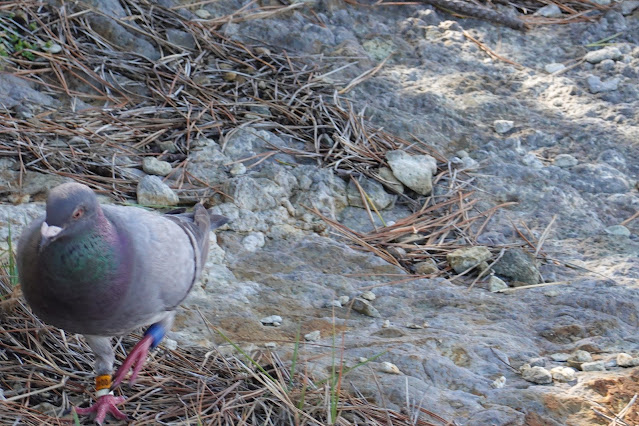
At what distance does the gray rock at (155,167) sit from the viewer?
12.9 ft

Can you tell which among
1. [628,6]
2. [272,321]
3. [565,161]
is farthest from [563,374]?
[628,6]

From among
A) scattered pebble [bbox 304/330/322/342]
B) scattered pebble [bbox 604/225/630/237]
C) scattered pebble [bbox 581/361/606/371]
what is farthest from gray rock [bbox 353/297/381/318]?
scattered pebble [bbox 604/225/630/237]

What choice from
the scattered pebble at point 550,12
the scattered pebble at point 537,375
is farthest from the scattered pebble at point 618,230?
the scattered pebble at point 550,12

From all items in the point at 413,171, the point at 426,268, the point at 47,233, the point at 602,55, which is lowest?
the point at 426,268

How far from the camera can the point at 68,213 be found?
7.19 ft

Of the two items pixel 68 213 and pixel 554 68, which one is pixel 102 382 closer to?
pixel 68 213

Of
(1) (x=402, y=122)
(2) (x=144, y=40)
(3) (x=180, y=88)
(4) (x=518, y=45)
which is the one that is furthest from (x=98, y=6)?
(4) (x=518, y=45)

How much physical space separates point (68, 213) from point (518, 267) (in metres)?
2.21

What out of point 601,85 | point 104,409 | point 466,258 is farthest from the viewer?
point 601,85

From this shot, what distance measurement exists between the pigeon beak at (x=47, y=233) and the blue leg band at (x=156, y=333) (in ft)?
2.03

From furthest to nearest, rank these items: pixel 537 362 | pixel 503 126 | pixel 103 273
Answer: pixel 503 126 < pixel 537 362 < pixel 103 273

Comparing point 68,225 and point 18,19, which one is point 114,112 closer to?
point 18,19

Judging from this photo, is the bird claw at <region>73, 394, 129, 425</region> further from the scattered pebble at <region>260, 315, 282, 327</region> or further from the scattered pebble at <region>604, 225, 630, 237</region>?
the scattered pebble at <region>604, 225, 630, 237</region>

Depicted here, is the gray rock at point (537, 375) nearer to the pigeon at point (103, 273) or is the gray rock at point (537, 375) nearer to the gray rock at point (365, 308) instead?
the gray rock at point (365, 308)
